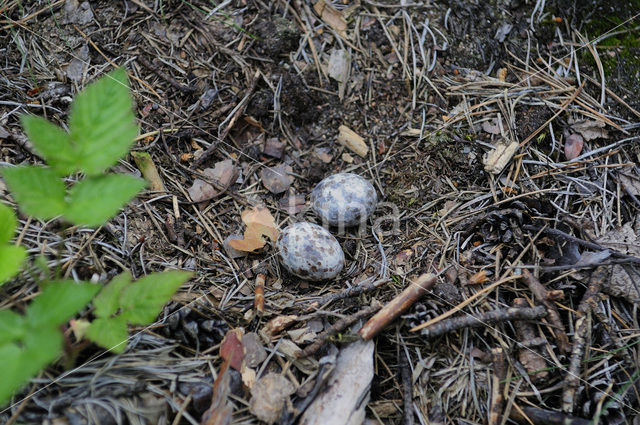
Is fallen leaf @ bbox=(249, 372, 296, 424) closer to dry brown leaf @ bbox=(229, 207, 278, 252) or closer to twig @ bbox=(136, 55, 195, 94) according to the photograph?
dry brown leaf @ bbox=(229, 207, 278, 252)

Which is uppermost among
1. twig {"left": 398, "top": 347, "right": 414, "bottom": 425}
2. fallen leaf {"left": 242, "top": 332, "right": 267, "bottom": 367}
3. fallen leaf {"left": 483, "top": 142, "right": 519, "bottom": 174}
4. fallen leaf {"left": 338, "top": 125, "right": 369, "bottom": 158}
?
fallen leaf {"left": 338, "top": 125, "right": 369, "bottom": 158}

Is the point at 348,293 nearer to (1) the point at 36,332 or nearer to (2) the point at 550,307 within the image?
(2) the point at 550,307

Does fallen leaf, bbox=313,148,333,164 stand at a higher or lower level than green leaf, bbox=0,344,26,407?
lower

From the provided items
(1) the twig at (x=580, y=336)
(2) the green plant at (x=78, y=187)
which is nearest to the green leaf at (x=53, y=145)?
(2) the green plant at (x=78, y=187)

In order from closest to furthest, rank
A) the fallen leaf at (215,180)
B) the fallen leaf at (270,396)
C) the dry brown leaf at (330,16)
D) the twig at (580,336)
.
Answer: the fallen leaf at (270,396), the twig at (580,336), the fallen leaf at (215,180), the dry brown leaf at (330,16)

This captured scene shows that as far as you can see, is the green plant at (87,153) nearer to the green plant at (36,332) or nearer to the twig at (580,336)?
the green plant at (36,332)

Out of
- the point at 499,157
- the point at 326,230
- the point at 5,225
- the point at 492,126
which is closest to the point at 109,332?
the point at 5,225

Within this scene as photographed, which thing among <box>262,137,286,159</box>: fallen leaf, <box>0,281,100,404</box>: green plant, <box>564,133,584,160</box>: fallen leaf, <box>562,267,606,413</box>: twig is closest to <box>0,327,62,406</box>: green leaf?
<box>0,281,100,404</box>: green plant

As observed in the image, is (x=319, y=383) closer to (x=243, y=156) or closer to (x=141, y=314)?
(x=141, y=314)
